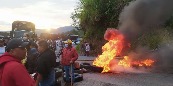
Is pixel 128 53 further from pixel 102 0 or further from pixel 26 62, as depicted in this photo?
pixel 26 62

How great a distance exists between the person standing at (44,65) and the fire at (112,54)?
10.7m

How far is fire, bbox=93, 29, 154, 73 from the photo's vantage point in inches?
754

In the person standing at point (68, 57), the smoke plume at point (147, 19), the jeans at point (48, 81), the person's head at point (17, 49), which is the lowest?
the jeans at point (48, 81)

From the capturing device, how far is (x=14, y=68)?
12.2 feet

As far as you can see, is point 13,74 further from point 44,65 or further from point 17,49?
point 44,65

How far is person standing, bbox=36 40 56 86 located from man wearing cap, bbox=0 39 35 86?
3.59m

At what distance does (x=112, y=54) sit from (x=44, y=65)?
41.2 feet

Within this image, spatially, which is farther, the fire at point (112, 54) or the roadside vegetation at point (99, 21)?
the roadside vegetation at point (99, 21)

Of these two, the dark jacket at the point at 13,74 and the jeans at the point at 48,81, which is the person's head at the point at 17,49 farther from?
the jeans at the point at 48,81

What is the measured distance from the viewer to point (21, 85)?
12.2ft

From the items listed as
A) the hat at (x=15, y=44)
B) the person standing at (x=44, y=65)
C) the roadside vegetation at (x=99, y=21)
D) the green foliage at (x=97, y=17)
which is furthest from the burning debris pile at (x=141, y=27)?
the hat at (x=15, y=44)

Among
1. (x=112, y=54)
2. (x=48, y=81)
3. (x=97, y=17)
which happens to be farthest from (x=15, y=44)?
(x=97, y=17)

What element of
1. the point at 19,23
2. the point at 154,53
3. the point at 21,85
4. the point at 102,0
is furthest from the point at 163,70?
the point at 19,23

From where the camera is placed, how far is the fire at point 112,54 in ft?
62.8
